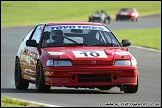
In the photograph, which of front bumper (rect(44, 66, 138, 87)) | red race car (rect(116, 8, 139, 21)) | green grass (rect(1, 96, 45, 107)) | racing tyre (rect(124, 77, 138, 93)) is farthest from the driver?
→ red race car (rect(116, 8, 139, 21))

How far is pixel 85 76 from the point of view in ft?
37.8

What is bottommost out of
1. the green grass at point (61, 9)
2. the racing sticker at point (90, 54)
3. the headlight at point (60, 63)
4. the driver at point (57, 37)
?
the headlight at point (60, 63)

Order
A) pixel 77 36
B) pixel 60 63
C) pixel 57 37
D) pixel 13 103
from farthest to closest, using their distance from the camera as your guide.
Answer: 1. pixel 77 36
2. pixel 57 37
3. pixel 60 63
4. pixel 13 103

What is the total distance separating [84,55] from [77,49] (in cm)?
36

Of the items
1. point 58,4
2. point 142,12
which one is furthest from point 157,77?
point 58,4

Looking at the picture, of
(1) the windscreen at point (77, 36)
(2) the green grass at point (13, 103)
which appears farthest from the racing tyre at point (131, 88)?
(2) the green grass at point (13, 103)

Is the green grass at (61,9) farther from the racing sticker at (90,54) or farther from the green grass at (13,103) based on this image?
the green grass at (13,103)

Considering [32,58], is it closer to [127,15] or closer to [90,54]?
[90,54]

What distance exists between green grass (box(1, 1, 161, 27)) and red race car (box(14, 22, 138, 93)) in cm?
4992

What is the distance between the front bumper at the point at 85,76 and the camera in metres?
11.4

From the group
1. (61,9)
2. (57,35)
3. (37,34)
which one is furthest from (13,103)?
(61,9)

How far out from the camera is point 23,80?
1353cm

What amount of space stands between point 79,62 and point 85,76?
0.26 m

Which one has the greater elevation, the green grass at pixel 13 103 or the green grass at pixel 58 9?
the green grass at pixel 58 9
